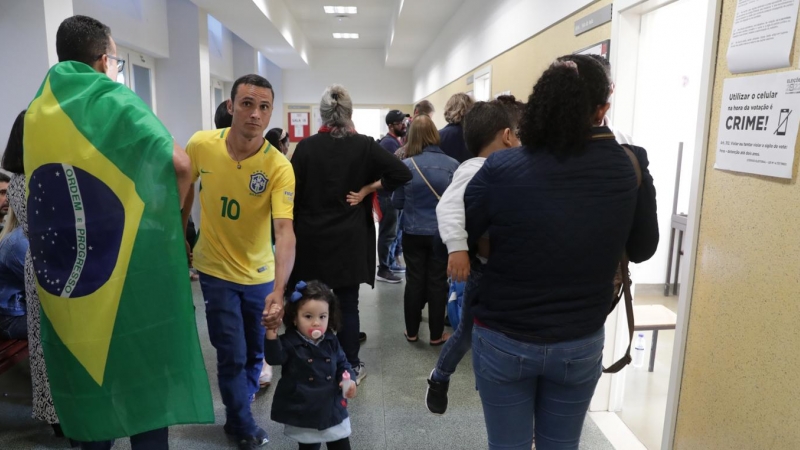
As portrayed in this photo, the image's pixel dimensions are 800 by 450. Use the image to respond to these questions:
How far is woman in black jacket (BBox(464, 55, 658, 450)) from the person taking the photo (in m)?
1.19

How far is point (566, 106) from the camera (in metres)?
1.20

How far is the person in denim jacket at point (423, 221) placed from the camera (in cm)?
316

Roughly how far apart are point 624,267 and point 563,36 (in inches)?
78.9

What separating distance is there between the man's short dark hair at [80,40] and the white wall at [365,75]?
1179cm

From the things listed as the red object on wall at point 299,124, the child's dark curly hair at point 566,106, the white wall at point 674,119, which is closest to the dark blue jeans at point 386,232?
the white wall at point 674,119

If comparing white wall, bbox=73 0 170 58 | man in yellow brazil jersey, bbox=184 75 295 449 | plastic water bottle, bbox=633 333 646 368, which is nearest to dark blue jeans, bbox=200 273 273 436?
man in yellow brazil jersey, bbox=184 75 295 449

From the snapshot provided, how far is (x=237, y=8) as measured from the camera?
612 centimetres

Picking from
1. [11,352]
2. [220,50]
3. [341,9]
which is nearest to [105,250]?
[11,352]

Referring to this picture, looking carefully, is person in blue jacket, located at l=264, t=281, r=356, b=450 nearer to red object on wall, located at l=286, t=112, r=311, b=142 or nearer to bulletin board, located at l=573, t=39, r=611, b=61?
bulletin board, located at l=573, t=39, r=611, b=61

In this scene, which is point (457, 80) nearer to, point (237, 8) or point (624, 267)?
point (237, 8)

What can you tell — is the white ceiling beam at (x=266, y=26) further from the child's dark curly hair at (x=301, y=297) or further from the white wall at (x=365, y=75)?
the child's dark curly hair at (x=301, y=297)

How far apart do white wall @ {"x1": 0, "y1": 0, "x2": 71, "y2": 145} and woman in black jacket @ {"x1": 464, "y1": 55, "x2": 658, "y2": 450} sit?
10.1ft

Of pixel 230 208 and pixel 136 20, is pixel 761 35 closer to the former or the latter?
pixel 230 208

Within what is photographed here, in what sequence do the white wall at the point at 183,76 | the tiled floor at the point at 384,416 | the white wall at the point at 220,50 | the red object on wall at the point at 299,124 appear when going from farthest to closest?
the red object on wall at the point at 299,124 → the white wall at the point at 220,50 → the white wall at the point at 183,76 → the tiled floor at the point at 384,416
